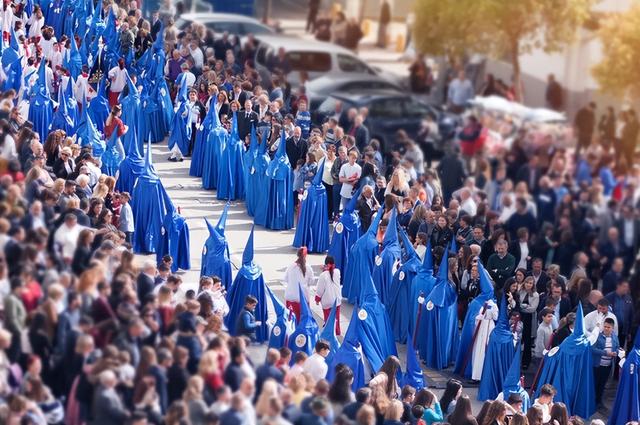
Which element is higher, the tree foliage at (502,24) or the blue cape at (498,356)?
the tree foliage at (502,24)

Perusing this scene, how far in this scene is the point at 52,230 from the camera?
1582 cm

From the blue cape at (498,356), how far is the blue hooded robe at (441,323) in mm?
776

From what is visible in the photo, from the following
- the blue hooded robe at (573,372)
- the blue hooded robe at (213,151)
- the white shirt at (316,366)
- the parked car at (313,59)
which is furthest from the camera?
the parked car at (313,59)

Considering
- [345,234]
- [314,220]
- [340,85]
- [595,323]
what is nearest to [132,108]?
[314,220]

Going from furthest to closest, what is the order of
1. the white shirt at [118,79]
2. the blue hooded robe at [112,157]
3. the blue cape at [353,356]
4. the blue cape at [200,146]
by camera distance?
the white shirt at [118,79], the blue cape at [200,146], the blue hooded robe at [112,157], the blue cape at [353,356]

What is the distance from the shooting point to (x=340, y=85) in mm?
33219

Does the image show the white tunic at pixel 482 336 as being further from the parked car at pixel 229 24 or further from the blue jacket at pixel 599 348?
the parked car at pixel 229 24

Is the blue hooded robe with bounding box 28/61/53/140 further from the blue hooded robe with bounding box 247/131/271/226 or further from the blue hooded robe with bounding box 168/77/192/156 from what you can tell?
the blue hooded robe with bounding box 247/131/271/226

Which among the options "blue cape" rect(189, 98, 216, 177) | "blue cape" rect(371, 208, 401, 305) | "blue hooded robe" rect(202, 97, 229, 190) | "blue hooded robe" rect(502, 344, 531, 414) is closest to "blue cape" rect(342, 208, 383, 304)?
"blue cape" rect(371, 208, 401, 305)

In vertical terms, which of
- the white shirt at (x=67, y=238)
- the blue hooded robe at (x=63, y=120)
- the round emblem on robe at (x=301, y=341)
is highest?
the white shirt at (x=67, y=238)

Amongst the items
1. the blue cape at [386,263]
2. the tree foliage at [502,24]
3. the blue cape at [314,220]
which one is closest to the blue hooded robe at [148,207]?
the blue cape at [314,220]

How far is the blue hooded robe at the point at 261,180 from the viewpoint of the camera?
78.1 feet

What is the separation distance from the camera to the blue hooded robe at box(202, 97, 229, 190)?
24797 millimetres

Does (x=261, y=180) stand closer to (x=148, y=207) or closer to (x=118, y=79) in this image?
(x=148, y=207)
